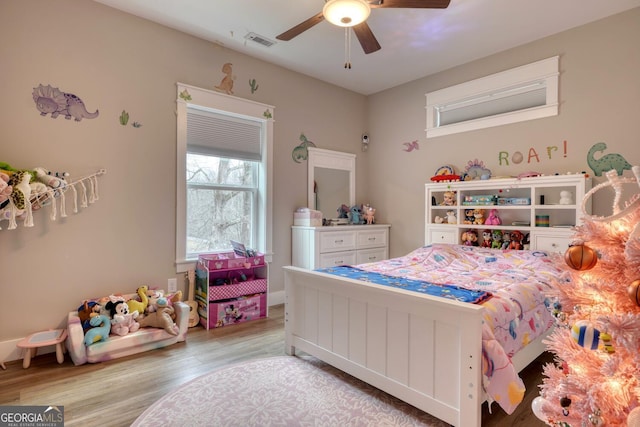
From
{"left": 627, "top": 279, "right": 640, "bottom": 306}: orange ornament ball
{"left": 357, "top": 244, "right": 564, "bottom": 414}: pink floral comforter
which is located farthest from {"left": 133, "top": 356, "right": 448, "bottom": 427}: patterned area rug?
{"left": 627, "top": 279, "right": 640, "bottom": 306}: orange ornament ball

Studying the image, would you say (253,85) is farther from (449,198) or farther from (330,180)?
(449,198)

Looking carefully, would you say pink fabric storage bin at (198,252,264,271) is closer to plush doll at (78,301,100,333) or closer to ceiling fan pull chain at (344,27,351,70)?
plush doll at (78,301,100,333)

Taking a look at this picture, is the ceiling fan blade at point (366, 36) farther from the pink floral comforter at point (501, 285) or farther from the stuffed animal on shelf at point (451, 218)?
the stuffed animal on shelf at point (451, 218)

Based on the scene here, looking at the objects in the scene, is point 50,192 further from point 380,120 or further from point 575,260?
point 380,120

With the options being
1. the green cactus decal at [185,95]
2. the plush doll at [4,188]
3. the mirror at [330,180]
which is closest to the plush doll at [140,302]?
the plush doll at [4,188]

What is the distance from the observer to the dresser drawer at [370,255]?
4.42 meters

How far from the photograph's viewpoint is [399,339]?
6.13 feet

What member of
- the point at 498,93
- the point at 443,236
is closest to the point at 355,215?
the point at 443,236

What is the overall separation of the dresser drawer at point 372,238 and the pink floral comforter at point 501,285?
1111mm

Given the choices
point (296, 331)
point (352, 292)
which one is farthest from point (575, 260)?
point (296, 331)

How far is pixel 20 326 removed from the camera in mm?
2516

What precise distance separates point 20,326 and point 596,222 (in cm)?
357

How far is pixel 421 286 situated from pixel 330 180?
273 cm

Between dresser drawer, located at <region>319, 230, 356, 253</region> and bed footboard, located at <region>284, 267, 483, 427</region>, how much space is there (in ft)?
4.76
